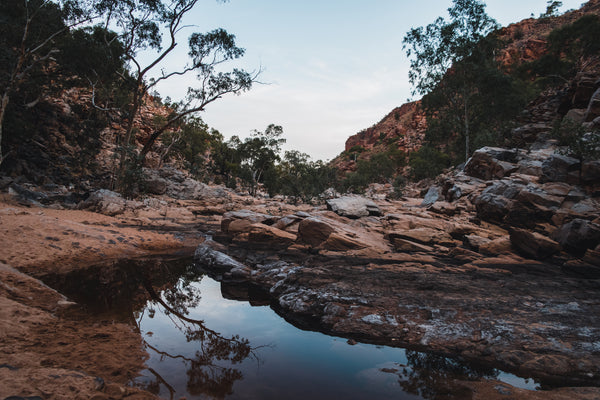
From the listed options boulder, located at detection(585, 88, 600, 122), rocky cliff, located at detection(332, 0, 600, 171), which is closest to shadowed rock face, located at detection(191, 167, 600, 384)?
boulder, located at detection(585, 88, 600, 122)

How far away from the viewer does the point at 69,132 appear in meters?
24.3

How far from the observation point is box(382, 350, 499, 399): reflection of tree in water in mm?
3131

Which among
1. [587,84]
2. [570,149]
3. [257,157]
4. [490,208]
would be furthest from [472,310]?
[257,157]

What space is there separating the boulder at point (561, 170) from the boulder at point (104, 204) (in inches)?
733

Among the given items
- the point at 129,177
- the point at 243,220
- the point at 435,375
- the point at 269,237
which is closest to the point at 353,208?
the point at 269,237

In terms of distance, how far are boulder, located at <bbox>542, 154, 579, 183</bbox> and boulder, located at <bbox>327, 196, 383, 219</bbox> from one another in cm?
657

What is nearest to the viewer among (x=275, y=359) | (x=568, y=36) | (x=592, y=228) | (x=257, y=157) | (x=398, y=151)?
(x=275, y=359)

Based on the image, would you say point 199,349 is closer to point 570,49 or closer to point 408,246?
Result: point 408,246

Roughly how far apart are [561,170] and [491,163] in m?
4.76

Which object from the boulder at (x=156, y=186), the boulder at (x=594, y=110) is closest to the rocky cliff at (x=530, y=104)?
the boulder at (x=594, y=110)

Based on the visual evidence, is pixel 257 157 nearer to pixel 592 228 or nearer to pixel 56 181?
pixel 56 181

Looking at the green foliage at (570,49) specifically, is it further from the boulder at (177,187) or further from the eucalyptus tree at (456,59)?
the boulder at (177,187)

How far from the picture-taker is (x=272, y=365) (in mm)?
3734

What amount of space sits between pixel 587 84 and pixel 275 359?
2505 cm
